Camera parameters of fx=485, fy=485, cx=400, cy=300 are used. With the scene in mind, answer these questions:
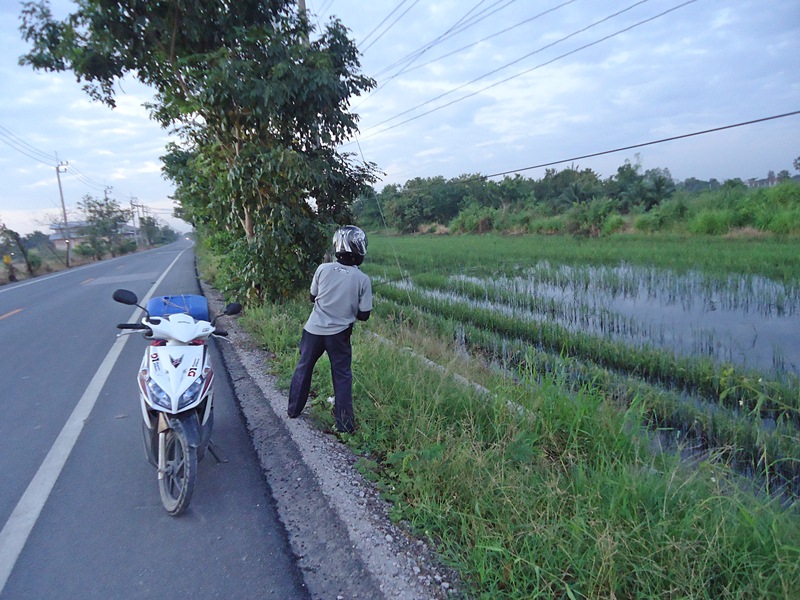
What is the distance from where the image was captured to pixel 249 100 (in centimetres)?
659

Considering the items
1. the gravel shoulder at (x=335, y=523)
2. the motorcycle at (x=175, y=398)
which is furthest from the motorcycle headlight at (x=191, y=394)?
the gravel shoulder at (x=335, y=523)

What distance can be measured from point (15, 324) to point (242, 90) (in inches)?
249

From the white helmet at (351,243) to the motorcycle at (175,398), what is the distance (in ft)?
3.56

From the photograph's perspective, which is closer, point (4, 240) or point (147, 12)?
point (147, 12)

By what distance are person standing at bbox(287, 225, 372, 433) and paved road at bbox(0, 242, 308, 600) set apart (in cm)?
78

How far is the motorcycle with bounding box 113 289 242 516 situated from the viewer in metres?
2.89

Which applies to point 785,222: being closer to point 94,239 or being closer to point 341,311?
point 341,311

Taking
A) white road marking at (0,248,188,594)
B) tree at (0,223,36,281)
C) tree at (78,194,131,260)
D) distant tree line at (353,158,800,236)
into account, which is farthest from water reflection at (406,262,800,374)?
tree at (78,194,131,260)

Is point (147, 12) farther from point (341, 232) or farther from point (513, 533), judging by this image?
point (513, 533)

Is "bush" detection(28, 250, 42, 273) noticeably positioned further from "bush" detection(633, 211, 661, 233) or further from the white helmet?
"bush" detection(633, 211, 661, 233)

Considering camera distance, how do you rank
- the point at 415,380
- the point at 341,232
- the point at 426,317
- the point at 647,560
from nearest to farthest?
the point at 647,560 < the point at 341,232 < the point at 415,380 < the point at 426,317

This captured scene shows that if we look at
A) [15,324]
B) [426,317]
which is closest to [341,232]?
[426,317]

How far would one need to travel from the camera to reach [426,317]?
877 centimetres

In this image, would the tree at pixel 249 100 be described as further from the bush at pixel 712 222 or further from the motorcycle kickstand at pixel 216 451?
the bush at pixel 712 222
